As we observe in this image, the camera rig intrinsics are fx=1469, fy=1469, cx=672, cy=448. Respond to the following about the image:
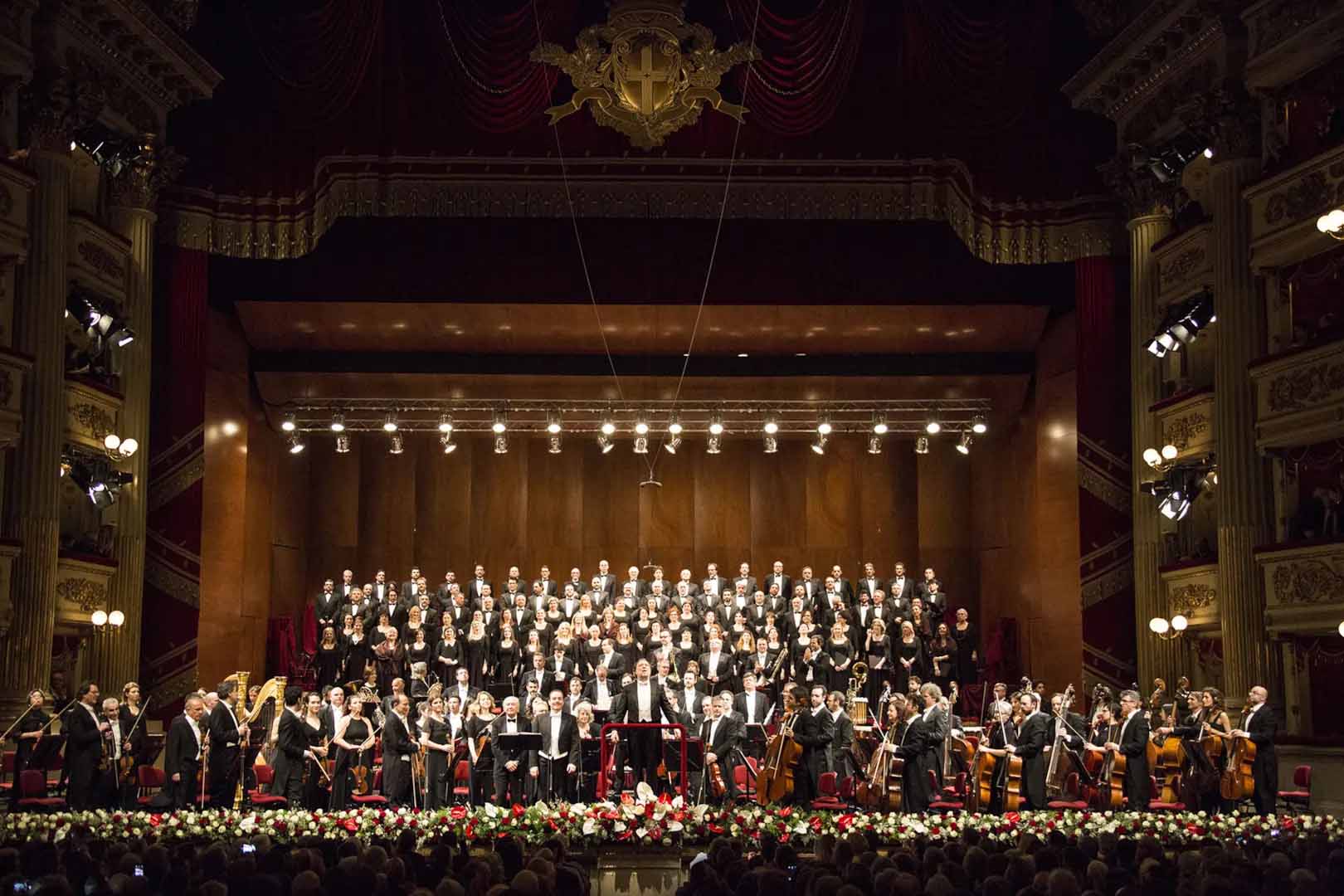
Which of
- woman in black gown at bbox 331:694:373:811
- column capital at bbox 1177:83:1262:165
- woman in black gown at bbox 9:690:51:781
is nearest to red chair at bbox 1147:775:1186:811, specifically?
column capital at bbox 1177:83:1262:165

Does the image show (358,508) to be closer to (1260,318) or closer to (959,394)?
(959,394)

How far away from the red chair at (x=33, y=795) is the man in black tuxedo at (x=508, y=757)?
12.2ft

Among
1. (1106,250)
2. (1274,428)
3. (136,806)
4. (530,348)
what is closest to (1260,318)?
(1274,428)

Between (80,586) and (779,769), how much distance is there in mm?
7813

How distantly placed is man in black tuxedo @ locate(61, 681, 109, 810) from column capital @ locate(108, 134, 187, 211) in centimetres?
652

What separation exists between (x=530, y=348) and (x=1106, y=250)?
317 inches

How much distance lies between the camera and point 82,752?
42.1 ft

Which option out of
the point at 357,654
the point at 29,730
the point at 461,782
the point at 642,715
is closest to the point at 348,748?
the point at 461,782

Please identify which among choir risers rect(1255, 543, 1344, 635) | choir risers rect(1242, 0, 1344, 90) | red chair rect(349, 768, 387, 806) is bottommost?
red chair rect(349, 768, 387, 806)

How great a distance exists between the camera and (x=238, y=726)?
13.3 m

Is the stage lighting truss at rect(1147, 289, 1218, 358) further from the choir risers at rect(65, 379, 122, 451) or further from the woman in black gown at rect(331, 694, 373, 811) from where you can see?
the choir risers at rect(65, 379, 122, 451)

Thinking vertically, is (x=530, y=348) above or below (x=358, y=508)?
above

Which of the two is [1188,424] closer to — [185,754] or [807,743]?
[807,743]

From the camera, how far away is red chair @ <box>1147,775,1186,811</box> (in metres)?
12.2
